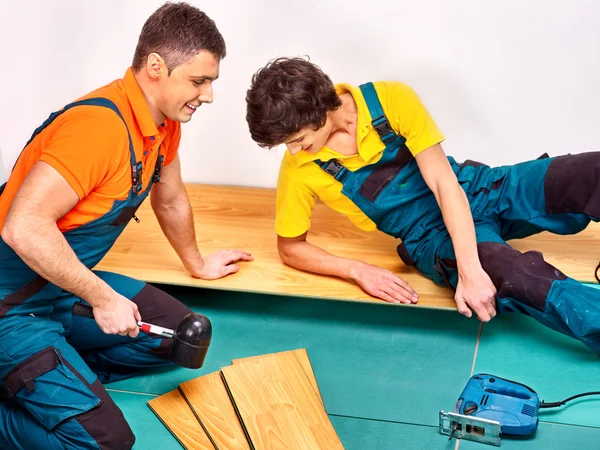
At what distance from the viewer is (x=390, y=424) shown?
2.94 m

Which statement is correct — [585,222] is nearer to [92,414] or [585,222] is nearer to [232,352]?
[232,352]

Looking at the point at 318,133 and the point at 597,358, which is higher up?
the point at 318,133

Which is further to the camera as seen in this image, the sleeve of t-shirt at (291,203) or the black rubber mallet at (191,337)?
the sleeve of t-shirt at (291,203)

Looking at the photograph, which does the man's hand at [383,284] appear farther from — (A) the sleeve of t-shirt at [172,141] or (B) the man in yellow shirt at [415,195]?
(A) the sleeve of t-shirt at [172,141]

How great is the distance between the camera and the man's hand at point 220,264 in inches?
138

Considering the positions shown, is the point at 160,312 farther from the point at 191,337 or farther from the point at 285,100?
the point at 285,100

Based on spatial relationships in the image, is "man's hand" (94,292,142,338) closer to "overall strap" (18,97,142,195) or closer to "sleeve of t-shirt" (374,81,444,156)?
"overall strap" (18,97,142,195)

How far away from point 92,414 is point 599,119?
107 inches

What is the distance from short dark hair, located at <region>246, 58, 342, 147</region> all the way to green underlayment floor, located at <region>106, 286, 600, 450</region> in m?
0.91

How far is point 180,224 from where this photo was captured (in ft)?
10.9

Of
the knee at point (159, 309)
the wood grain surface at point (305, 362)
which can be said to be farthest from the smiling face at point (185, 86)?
the wood grain surface at point (305, 362)

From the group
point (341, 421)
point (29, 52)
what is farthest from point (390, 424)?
point (29, 52)

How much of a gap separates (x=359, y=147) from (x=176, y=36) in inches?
35.2

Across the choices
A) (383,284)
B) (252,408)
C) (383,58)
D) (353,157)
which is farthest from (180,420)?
(383,58)
